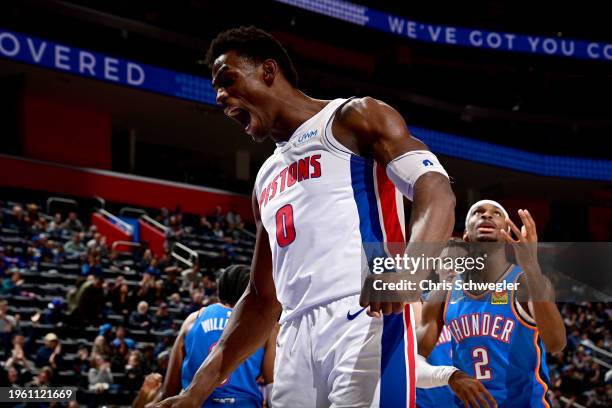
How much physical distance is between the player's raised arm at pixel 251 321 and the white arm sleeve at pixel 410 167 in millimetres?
753

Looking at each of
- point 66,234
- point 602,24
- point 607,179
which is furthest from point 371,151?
point 602,24

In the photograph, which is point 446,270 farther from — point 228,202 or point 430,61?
point 430,61

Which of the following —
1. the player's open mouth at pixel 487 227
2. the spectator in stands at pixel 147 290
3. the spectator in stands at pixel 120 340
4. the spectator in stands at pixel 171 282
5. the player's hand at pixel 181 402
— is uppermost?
the spectator in stands at pixel 171 282

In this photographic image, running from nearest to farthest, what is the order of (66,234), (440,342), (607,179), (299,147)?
(299,147), (440,342), (66,234), (607,179)

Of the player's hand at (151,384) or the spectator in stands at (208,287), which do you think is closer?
the player's hand at (151,384)

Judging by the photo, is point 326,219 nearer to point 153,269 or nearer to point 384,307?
point 384,307

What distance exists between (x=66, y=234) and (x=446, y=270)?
14.9 meters

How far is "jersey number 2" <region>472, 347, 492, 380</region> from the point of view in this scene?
487 centimetres

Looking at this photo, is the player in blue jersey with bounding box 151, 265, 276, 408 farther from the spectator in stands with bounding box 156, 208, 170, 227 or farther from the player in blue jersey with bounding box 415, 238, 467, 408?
the spectator in stands with bounding box 156, 208, 170, 227

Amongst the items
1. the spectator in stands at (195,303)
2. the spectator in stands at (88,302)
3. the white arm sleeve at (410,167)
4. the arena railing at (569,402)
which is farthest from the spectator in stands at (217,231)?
the white arm sleeve at (410,167)

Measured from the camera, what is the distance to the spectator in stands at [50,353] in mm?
11258

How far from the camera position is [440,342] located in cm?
567

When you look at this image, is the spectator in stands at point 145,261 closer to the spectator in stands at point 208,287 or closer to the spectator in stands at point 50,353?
the spectator in stands at point 208,287

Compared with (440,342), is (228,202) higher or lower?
higher
